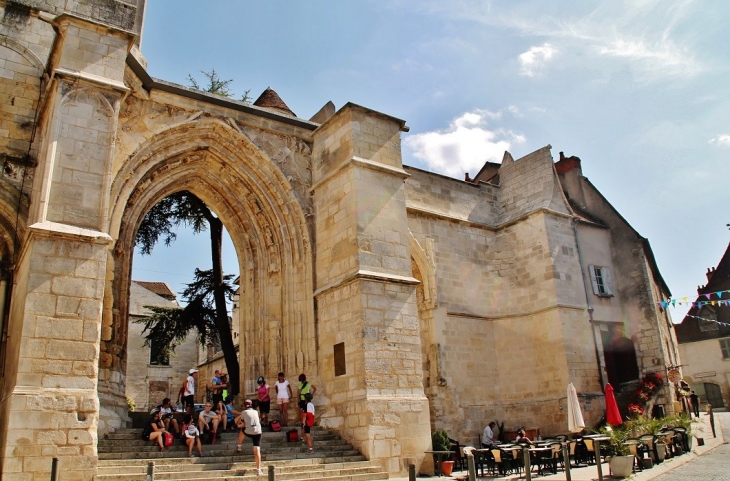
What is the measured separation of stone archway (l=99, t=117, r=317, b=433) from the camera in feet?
31.6

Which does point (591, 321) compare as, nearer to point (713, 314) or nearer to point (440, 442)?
point (440, 442)

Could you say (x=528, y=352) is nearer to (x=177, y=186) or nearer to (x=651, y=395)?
(x=651, y=395)

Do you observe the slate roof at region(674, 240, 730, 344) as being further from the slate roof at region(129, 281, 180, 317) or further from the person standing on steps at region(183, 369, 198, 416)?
the slate roof at region(129, 281, 180, 317)

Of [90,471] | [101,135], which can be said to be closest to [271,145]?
[101,135]

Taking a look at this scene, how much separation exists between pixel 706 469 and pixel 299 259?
7.02 m

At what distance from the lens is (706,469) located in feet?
27.8

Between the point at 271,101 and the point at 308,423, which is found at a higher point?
the point at 271,101

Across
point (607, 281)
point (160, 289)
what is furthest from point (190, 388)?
point (160, 289)

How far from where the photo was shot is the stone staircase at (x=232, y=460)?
691 cm

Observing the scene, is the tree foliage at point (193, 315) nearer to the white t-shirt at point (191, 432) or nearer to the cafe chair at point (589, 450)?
the white t-shirt at point (191, 432)

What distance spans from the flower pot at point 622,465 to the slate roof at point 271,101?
1009cm

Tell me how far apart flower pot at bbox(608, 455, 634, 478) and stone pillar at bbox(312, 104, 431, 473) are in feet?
8.40

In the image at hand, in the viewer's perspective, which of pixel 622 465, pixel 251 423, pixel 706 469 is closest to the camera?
pixel 251 423

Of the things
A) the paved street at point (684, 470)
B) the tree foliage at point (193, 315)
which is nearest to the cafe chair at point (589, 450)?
the paved street at point (684, 470)
